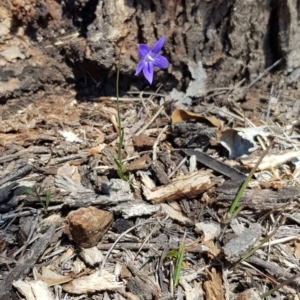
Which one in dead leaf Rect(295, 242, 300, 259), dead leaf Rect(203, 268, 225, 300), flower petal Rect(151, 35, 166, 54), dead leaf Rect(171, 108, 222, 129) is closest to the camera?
dead leaf Rect(203, 268, 225, 300)

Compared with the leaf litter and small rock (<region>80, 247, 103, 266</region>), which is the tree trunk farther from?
small rock (<region>80, 247, 103, 266</region>)

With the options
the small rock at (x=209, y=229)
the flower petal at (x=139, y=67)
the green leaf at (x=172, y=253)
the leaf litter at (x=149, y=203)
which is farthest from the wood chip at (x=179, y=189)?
the flower petal at (x=139, y=67)

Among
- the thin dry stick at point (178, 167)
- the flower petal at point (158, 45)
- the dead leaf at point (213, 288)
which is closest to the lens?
the dead leaf at point (213, 288)

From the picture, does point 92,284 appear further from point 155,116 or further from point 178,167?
point 155,116

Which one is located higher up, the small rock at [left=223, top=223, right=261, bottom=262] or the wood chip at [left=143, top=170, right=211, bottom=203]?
the wood chip at [left=143, top=170, right=211, bottom=203]

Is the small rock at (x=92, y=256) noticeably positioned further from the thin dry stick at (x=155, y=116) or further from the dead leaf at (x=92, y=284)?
the thin dry stick at (x=155, y=116)

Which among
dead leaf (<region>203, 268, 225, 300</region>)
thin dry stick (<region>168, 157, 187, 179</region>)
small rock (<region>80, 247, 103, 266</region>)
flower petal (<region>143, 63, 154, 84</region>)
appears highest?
flower petal (<region>143, 63, 154, 84</region>)

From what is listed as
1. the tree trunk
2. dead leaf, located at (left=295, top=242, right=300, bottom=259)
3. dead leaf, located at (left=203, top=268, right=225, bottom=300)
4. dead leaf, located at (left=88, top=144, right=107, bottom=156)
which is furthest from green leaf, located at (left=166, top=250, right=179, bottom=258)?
the tree trunk

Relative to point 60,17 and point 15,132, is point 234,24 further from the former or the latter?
point 15,132

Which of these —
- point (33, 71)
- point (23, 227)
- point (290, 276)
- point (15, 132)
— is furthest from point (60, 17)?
point (290, 276)
